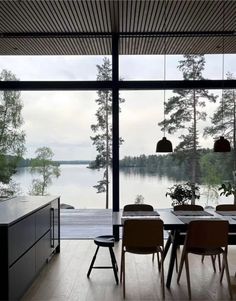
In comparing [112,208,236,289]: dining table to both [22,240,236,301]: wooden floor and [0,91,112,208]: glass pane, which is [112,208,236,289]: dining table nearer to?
[22,240,236,301]: wooden floor

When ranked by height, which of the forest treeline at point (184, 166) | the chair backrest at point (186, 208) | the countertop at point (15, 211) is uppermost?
the forest treeline at point (184, 166)

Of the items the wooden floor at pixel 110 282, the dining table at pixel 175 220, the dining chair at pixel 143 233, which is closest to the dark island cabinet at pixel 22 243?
the wooden floor at pixel 110 282

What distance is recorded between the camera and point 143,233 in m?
4.29

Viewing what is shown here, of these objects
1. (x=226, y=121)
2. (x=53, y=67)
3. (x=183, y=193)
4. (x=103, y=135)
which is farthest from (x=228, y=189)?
(x=53, y=67)

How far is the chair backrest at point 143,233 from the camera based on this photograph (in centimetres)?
425

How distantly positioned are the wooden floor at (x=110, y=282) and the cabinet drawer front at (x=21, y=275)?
20cm

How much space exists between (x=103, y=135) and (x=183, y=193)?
1927mm

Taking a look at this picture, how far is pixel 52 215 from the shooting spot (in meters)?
5.58

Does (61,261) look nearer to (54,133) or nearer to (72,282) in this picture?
(72,282)

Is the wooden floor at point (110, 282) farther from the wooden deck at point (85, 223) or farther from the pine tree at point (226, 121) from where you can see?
the pine tree at point (226, 121)

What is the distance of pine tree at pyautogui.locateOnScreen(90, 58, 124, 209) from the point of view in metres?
7.44

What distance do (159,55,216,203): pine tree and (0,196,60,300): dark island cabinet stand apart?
3008mm

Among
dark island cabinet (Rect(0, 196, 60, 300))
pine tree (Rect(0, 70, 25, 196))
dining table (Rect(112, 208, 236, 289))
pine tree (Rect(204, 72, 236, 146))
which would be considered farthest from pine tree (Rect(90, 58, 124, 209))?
dining table (Rect(112, 208, 236, 289))

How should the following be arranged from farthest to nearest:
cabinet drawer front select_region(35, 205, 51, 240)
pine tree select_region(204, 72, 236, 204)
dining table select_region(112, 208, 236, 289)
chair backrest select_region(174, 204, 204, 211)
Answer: pine tree select_region(204, 72, 236, 204) < chair backrest select_region(174, 204, 204, 211) < cabinet drawer front select_region(35, 205, 51, 240) < dining table select_region(112, 208, 236, 289)
